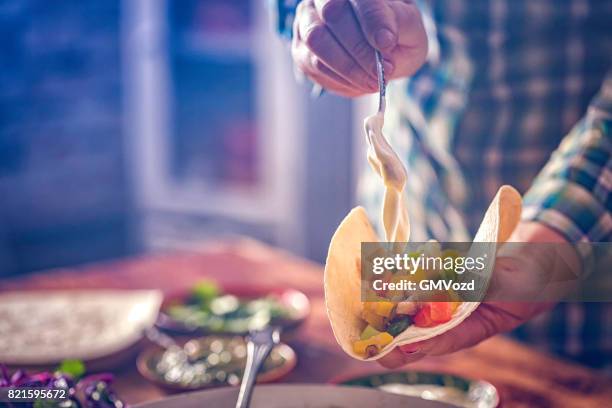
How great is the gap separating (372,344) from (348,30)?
373 millimetres


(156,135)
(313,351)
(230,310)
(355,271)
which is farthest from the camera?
(156,135)

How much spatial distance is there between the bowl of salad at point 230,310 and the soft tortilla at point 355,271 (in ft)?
1.25

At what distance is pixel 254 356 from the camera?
1029mm

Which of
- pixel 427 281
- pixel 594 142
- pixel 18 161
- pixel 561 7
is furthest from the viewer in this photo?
pixel 18 161

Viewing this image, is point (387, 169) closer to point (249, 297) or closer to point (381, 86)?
point (381, 86)

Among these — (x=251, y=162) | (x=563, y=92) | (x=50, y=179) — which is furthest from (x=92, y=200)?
(x=563, y=92)

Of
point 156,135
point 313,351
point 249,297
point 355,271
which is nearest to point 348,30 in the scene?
point 355,271

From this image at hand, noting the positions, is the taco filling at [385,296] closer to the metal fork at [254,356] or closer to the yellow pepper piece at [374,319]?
the yellow pepper piece at [374,319]

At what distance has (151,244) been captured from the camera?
4.09 metres

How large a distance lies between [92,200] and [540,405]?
3222mm

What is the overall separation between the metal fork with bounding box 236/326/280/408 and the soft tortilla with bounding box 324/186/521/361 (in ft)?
0.42

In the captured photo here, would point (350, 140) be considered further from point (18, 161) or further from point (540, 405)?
point (540, 405)

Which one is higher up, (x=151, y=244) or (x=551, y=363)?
(x=551, y=363)

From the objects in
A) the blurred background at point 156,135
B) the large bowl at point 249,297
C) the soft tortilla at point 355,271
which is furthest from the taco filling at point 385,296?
the blurred background at point 156,135
